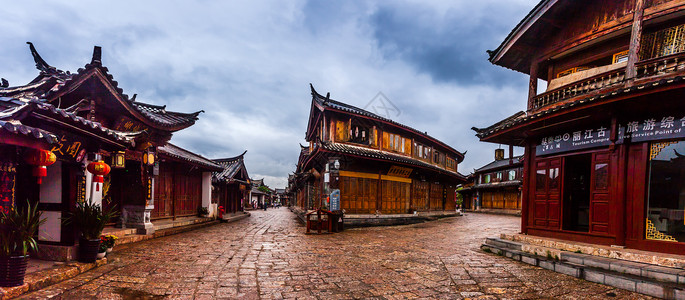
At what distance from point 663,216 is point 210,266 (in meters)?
9.54

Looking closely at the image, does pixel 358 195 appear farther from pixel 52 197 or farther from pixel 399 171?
pixel 52 197

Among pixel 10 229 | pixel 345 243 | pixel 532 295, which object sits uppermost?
pixel 10 229

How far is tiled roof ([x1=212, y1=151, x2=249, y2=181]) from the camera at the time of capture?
2253 centimetres

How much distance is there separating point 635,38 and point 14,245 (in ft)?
41.0

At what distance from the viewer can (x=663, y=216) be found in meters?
6.77

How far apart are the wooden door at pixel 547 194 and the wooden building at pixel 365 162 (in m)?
7.74

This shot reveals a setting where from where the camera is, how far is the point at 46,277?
214 inches

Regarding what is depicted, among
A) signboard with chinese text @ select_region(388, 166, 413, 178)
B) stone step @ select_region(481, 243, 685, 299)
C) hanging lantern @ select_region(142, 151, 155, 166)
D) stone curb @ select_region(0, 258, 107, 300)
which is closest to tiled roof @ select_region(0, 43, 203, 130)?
hanging lantern @ select_region(142, 151, 155, 166)

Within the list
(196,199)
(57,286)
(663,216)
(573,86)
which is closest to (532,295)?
(663,216)

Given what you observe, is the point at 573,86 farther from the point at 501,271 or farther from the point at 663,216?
the point at 501,271

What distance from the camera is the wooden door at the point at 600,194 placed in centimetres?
749

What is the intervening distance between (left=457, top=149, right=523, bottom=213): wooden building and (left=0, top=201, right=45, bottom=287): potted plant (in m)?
33.8

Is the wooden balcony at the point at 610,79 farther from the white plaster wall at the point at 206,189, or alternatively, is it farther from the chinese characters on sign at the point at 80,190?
the white plaster wall at the point at 206,189

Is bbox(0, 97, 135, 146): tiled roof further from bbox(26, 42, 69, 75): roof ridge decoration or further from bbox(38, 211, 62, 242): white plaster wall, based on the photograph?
bbox(26, 42, 69, 75): roof ridge decoration
